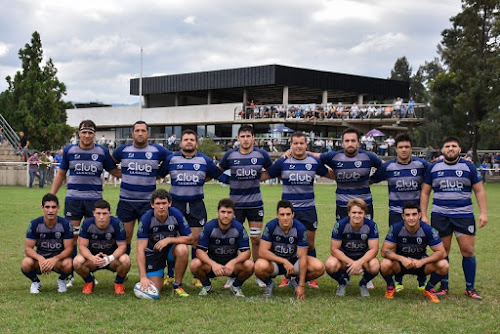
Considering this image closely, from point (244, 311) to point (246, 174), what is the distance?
7.29 feet

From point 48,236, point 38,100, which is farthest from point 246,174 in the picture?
point 38,100

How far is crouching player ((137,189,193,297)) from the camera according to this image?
659cm

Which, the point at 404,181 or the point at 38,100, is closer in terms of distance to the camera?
the point at 404,181

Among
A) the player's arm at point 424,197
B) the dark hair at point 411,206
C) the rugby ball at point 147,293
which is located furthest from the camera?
the player's arm at point 424,197

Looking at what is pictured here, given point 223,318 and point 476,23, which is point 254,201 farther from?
point 476,23

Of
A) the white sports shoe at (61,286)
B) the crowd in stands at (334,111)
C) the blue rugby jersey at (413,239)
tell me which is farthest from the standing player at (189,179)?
the crowd in stands at (334,111)

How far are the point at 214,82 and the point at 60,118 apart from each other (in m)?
19.3

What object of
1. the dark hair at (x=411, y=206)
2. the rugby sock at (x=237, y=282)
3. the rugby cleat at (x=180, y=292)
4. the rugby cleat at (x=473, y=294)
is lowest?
the rugby cleat at (x=180, y=292)

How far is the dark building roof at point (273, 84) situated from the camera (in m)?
45.3

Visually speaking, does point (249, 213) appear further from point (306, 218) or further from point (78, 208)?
point (78, 208)

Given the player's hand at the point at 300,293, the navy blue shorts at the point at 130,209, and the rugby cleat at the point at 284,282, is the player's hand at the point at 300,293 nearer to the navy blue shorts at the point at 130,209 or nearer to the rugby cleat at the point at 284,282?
the rugby cleat at the point at 284,282

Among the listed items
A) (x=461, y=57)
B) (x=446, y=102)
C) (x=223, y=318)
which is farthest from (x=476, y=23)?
(x=223, y=318)

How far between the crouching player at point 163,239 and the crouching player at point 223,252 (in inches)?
7.5

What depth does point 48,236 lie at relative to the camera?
664 cm
